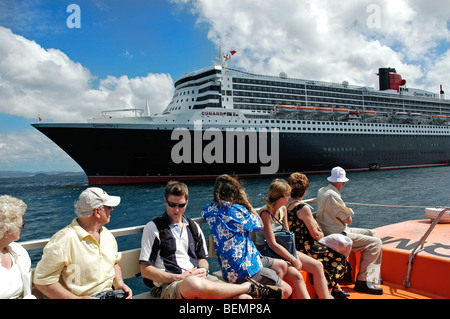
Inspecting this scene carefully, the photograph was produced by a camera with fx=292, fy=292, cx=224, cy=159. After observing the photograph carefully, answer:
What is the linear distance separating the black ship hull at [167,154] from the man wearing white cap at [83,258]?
2360 cm

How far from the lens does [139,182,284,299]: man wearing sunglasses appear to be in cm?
223

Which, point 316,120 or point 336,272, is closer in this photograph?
point 336,272

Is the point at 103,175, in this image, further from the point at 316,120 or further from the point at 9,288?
the point at 9,288

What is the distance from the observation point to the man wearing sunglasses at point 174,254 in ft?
7.30

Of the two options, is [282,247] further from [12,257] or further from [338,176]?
[12,257]

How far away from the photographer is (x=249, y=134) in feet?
92.4

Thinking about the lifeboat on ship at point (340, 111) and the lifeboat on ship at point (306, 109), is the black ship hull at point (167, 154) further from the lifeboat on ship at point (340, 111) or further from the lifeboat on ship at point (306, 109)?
the lifeboat on ship at point (306, 109)

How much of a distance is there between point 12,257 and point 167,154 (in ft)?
79.6

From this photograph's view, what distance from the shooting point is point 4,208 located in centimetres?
178

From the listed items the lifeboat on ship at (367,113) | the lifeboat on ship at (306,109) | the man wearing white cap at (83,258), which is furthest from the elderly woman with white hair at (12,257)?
the lifeboat on ship at (367,113)
